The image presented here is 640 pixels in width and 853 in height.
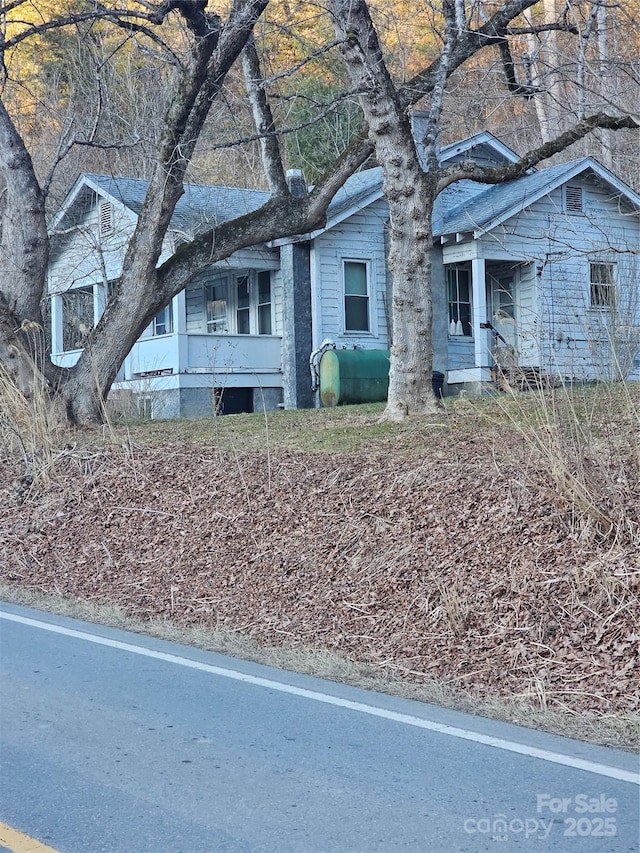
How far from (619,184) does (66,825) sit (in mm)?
22106

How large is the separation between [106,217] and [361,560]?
1926 centimetres

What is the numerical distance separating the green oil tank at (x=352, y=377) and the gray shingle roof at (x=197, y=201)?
15.0 ft

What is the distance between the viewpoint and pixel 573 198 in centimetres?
2448

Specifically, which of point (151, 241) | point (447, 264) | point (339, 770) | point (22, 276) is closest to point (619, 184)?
point (447, 264)

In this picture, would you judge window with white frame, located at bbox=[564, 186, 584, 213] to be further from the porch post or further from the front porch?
the porch post

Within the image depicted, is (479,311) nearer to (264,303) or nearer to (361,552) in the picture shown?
(264,303)

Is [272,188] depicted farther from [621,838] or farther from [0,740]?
[621,838]

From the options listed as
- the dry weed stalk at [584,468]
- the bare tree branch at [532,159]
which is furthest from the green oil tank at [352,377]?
the dry weed stalk at [584,468]

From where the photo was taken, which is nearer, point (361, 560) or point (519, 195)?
point (361, 560)

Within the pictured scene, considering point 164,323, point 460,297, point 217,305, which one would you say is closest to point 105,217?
point 164,323

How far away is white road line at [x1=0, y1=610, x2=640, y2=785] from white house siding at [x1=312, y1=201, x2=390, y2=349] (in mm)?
15712

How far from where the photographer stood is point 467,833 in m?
4.38

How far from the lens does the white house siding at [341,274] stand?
23969 millimetres

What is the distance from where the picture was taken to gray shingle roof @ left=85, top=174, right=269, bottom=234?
945 inches
